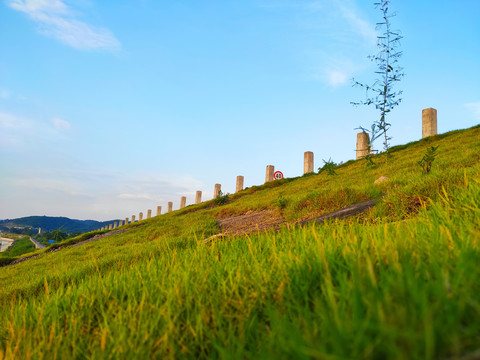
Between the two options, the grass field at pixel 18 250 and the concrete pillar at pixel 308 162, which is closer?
the concrete pillar at pixel 308 162

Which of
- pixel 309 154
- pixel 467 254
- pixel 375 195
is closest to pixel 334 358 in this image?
pixel 467 254

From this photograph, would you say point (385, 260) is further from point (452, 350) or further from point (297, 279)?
point (452, 350)

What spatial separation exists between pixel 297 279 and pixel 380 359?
846mm

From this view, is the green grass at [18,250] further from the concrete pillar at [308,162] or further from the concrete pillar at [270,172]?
the concrete pillar at [308,162]

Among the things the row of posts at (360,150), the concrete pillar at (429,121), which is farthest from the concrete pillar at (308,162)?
the concrete pillar at (429,121)

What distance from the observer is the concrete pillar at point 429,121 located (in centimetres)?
1705

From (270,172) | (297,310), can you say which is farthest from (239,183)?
(297,310)

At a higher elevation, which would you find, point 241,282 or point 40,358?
point 241,282

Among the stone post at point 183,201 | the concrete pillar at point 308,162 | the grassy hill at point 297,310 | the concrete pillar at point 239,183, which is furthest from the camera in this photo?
the stone post at point 183,201

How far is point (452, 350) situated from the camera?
2.78 feet

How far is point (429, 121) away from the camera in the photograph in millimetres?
17125

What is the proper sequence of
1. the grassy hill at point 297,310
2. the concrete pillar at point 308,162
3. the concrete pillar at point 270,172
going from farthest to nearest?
1. the concrete pillar at point 270,172
2. the concrete pillar at point 308,162
3. the grassy hill at point 297,310

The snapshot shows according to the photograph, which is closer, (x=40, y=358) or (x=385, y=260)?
(x=40, y=358)

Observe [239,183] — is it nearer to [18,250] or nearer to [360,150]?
[360,150]
